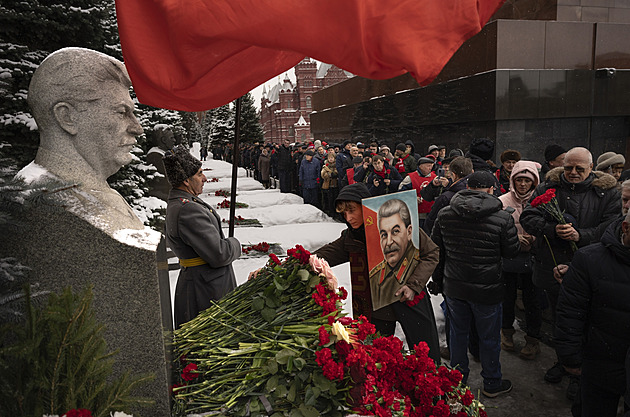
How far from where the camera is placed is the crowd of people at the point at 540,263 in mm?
2875

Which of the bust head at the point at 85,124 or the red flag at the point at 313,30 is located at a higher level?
the red flag at the point at 313,30

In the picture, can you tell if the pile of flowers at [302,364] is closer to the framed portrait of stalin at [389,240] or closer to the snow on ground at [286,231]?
the framed portrait of stalin at [389,240]

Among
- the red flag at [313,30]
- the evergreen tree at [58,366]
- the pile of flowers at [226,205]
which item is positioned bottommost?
the pile of flowers at [226,205]

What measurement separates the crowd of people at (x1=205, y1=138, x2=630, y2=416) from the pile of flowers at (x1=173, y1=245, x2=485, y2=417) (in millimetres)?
1177

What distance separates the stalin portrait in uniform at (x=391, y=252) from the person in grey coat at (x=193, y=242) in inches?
42.8

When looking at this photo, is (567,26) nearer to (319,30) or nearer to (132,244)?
(319,30)

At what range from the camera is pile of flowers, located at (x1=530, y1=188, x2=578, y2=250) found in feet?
12.3

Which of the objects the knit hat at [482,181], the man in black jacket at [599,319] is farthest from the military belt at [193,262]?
the man in black jacket at [599,319]

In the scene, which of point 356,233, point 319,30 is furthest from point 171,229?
point 319,30

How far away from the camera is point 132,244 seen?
5.62 ft

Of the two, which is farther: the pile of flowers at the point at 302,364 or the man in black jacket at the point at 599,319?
the man in black jacket at the point at 599,319

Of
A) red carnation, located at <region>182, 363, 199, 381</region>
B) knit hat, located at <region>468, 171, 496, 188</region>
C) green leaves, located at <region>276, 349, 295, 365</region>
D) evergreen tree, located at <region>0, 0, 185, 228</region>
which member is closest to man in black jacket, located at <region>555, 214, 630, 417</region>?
knit hat, located at <region>468, 171, 496, 188</region>

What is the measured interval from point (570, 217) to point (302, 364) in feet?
10.6

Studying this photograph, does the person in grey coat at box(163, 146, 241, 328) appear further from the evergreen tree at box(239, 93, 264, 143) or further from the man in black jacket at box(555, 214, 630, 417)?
the evergreen tree at box(239, 93, 264, 143)
